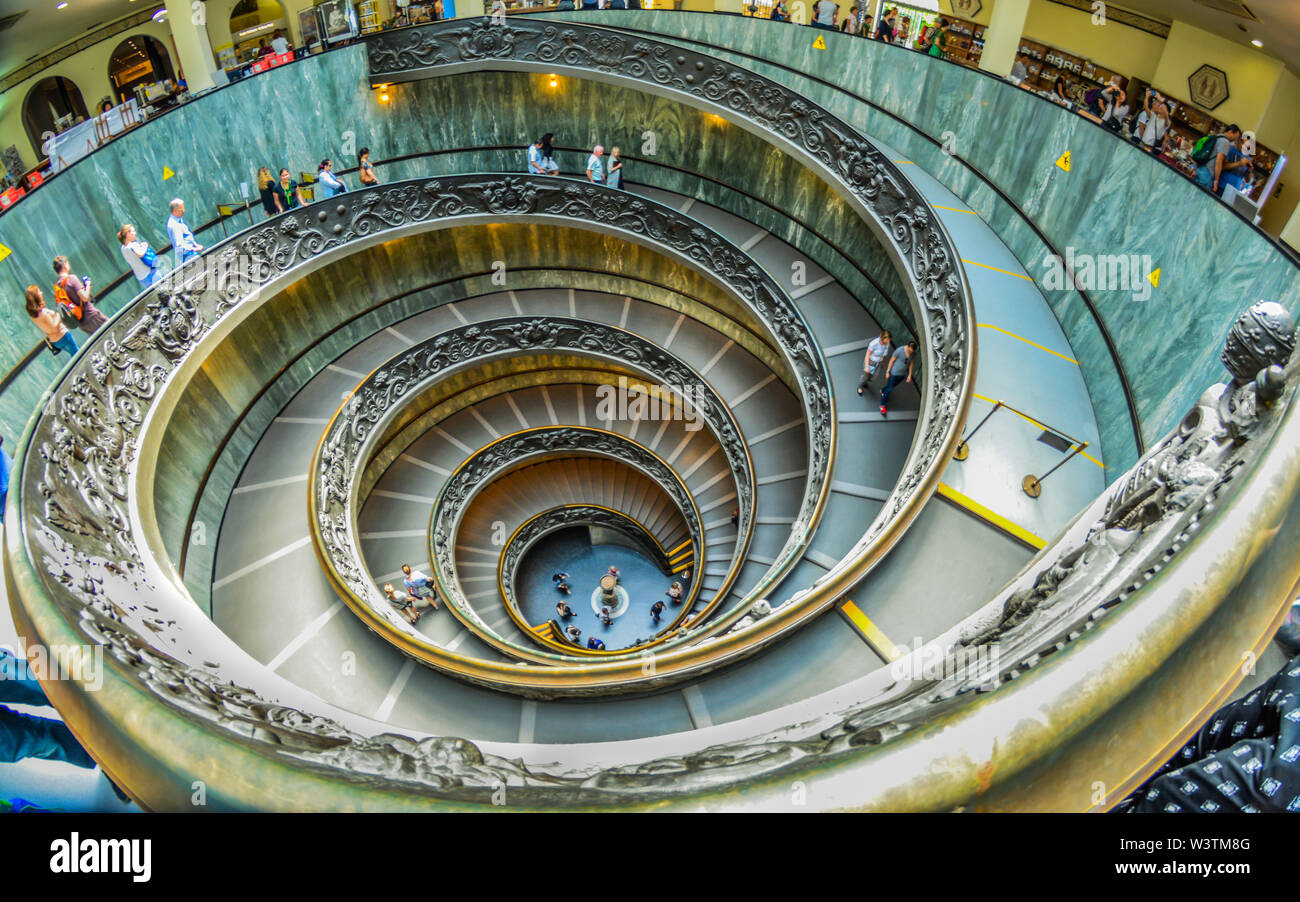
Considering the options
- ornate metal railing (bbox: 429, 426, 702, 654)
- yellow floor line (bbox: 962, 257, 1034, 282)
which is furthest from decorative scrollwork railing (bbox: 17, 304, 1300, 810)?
ornate metal railing (bbox: 429, 426, 702, 654)

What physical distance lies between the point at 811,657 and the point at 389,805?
4.83 metres

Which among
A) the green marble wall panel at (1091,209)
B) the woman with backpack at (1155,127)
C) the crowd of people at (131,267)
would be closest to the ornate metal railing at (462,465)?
the crowd of people at (131,267)

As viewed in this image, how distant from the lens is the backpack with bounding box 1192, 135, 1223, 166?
33.8 ft

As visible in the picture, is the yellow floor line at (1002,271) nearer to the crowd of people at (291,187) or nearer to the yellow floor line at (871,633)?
the yellow floor line at (871,633)

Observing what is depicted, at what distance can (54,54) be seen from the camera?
44.7ft

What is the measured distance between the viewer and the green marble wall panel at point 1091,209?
6.59m

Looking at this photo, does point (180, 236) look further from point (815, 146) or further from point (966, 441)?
point (966, 441)

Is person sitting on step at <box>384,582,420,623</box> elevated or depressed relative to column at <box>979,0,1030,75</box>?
depressed

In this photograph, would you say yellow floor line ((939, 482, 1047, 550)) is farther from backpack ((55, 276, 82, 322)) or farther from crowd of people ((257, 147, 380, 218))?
crowd of people ((257, 147, 380, 218))

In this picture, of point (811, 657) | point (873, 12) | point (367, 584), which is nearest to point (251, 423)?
point (367, 584)

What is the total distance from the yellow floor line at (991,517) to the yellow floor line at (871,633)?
1.67 m

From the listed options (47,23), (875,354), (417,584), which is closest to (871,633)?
(875,354)

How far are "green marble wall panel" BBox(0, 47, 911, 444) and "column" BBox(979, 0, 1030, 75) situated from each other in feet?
12.0
